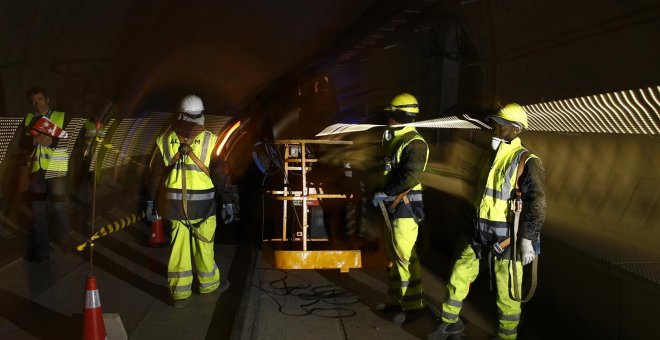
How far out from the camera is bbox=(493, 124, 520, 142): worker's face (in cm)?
497

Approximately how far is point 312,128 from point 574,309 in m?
6.65

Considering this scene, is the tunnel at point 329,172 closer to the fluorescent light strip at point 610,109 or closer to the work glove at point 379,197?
the fluorescent light strip at point 610,109

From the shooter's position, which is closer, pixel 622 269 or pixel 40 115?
pixel 622 269

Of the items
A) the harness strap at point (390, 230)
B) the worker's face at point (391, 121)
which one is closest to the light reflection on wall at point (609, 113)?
the worker's face at point (391, 121)

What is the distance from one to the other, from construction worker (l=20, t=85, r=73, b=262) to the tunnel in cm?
4

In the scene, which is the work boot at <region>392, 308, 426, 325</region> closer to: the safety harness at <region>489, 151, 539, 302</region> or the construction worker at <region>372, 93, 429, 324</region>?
the construction worker at <region>372, 93, 429, 324</region>

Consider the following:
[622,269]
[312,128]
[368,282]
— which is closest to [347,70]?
[312,128]

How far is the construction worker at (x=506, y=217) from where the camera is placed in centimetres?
474

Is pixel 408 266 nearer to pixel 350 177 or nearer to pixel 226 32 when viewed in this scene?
pixel 350 177

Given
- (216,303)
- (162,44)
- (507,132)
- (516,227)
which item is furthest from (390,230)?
(162,44)

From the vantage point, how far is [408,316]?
5996mm

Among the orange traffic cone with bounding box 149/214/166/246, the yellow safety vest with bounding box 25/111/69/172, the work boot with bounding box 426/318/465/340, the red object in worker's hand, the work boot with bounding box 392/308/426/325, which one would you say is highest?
the red object in worker's hand

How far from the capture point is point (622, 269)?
4.80 meters

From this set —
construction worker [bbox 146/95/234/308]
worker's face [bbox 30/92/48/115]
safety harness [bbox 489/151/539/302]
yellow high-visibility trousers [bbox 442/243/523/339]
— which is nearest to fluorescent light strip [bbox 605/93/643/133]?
safety harness [bbox 489/151/539/302]
